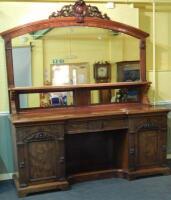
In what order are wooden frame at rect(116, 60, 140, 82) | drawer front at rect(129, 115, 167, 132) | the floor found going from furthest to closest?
wooden frame at rect(116, 60, 140, 82)
drawer front at rect(129, 115, 167, 132)
the floor

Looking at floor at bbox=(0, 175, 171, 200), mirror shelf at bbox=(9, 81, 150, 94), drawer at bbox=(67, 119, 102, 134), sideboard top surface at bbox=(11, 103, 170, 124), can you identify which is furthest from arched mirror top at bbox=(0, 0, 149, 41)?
floor at bbox=(0, 175, 171, 200)

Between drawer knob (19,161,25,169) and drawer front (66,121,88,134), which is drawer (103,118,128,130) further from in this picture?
drawer knob (19,161,25,169)

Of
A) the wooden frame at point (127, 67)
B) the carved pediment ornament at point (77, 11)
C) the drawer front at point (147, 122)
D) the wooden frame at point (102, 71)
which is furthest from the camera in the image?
the wooden frame at point (127, 67)

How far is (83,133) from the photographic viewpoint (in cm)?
383

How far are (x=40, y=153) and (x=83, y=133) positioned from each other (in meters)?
0.62

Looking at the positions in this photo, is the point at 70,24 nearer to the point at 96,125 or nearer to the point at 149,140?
the point at 96,125

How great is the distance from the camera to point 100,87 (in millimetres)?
4023

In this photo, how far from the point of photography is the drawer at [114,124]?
3654mm

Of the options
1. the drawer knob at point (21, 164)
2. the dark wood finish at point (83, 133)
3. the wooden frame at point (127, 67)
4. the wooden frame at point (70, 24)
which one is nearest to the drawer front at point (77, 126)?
the dark wood finish at point (83, 133)

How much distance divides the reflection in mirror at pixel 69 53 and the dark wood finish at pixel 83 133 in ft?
0.28

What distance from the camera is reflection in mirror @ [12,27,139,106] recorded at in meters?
3.85

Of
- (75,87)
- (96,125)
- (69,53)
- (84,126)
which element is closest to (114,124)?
(96,125)

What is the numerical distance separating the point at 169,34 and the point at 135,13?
666 mm

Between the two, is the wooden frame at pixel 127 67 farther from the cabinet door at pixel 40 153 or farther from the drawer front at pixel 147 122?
the cabinet door at pixel 40 153
